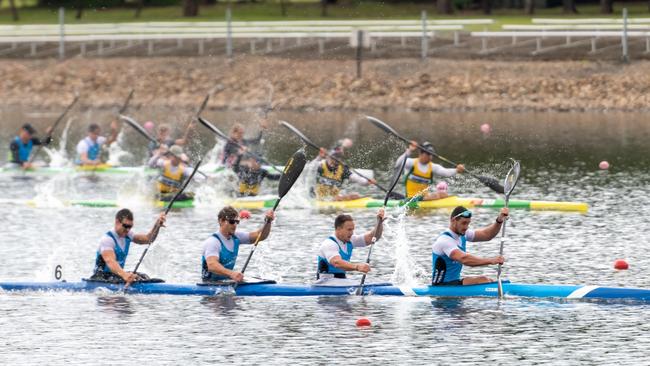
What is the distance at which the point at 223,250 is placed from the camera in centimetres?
2744

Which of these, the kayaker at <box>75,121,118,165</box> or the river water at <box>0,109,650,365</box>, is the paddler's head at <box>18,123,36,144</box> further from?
the kayaker at <box>75,121,118,165</box>

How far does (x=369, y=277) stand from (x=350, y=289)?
2.84 metres

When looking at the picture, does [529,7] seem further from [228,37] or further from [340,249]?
[340,249]

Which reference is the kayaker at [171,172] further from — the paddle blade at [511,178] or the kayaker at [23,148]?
the paddle blade at [511,178]

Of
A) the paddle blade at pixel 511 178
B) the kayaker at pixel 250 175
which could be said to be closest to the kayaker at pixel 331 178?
the kayaker at pixel 250 175

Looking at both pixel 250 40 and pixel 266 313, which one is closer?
pixel 266 313

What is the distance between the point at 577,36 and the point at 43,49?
24.8 metres

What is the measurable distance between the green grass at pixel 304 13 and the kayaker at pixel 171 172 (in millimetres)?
31714

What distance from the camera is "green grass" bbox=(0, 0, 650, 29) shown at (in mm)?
76188

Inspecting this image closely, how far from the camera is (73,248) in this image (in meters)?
34.3

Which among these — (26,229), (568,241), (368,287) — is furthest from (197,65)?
(368,287)

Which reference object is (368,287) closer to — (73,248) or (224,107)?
(73,248)

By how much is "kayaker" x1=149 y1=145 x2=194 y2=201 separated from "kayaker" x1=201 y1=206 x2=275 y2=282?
1264cm

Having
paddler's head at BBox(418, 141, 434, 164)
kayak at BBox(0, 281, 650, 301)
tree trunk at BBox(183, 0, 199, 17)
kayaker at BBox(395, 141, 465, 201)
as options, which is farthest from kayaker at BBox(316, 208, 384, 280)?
tree trunk at BBox(183, 0, 199, 17)
